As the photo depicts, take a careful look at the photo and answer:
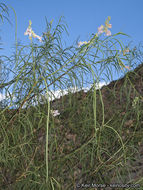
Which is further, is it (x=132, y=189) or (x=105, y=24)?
(x=132, y=189)

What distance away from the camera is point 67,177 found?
2.30m

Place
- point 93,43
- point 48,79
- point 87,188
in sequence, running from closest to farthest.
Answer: point 93,43
point 48,79
point 87,188

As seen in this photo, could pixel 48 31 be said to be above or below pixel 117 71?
above

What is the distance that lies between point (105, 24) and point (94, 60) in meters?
0.21

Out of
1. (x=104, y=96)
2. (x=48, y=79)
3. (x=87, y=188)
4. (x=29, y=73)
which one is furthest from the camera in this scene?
(x=104, y=96)

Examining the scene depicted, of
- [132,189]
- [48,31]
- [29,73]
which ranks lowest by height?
[132,189]

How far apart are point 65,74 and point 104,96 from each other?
8.44 ft

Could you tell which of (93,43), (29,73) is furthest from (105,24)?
(29,73)

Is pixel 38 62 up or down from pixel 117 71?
up

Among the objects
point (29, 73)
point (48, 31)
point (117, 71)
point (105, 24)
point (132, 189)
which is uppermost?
point (48, 31)

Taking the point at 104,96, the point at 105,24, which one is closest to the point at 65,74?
the point at 105,24

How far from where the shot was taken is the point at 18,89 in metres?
1.57

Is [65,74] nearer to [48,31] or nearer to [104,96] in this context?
[48,31]

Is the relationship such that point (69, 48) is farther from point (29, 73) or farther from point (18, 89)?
point (18, 89)
